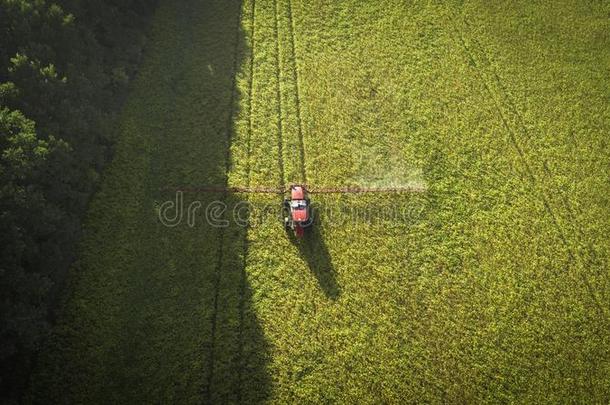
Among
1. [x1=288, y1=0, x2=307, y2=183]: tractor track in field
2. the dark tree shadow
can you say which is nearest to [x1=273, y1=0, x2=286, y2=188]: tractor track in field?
[x1=288, y1=0, x2=307, y2=183]: tractor track in field

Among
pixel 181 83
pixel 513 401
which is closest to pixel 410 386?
pixel 513 401

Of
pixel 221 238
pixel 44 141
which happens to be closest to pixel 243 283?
pixel 221 238

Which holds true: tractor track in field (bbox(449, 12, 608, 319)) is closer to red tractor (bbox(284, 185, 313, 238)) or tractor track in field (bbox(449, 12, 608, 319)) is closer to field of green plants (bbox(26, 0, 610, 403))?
field of green plants (bbox(26, 0, 610, 403))

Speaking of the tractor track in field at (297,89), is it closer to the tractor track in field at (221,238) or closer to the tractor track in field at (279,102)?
the tractor track in field at (279,102)

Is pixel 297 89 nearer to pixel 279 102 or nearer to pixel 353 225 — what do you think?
pixel 279 102

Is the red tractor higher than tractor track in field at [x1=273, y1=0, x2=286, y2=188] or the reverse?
the reverse

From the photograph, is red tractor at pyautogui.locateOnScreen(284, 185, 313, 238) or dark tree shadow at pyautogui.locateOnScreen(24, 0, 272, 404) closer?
dark tree shadow at pyautogui.locateOnScreen(24, 0, 272, 404)
